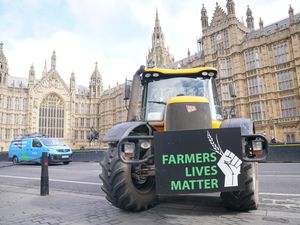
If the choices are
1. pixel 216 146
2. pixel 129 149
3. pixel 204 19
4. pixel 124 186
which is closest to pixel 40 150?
pixel 124 186

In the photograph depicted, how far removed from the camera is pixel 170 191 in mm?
3393

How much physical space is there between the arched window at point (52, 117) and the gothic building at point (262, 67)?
38.3 metres

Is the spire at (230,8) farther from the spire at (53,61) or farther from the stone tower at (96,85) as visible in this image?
the spire at (53,61)

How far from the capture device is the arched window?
56.0m

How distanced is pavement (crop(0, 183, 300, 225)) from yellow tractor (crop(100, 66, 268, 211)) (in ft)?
0.77

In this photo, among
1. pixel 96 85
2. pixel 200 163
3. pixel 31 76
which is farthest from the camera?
pixel 96 85

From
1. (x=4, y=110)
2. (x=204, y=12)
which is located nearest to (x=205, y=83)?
(x=204, y=12)

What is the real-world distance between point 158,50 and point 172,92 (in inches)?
2212

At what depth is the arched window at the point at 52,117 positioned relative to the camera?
5597 centimetres

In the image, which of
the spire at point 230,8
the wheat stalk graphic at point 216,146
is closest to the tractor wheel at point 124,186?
the wheat stalk graphic at point 216,146

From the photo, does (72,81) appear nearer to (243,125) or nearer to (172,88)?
Answer: (172,88)

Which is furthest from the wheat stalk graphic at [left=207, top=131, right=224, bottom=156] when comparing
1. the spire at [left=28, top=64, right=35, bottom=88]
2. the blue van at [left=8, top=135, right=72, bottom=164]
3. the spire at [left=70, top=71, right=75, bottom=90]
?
the spire at [left=70, top=71, right=75, bottom=90]

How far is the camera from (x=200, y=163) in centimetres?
342

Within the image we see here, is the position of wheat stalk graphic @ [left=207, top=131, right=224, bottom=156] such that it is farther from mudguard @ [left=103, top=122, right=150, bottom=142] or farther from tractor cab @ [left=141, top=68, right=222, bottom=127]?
tractor cab @ [left=141, top=68, right=222, bottom=127]
